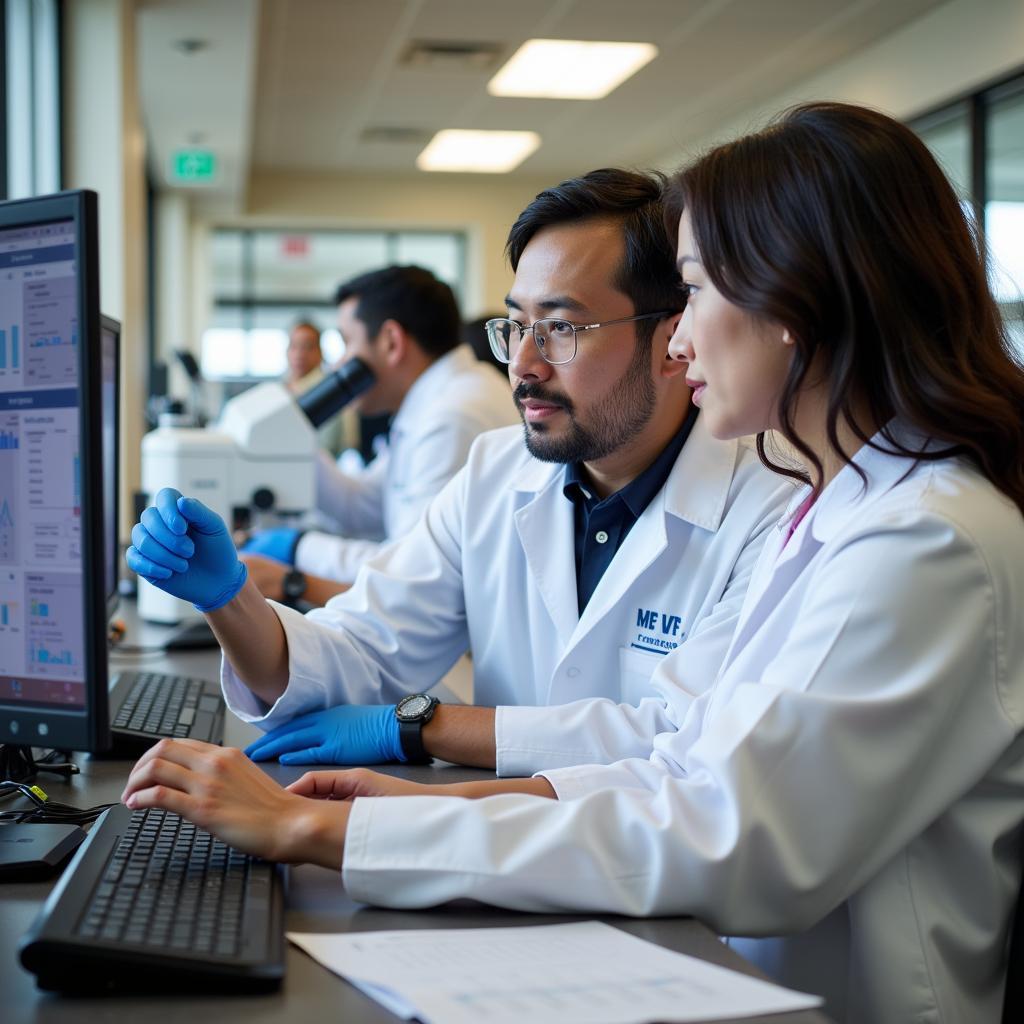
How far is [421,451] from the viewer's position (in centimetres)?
306

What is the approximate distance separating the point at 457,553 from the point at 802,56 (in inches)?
195

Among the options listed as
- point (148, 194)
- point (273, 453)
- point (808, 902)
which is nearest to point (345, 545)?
point (273, 453)

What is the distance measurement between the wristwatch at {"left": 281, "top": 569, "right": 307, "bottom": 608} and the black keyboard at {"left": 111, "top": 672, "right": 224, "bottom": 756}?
0.65m

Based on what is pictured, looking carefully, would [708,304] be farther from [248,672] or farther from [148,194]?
[148,194]

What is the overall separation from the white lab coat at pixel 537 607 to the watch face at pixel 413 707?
0.34 feet

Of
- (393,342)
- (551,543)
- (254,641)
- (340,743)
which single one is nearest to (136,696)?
(254,641)

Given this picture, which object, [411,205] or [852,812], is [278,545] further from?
[411,205]

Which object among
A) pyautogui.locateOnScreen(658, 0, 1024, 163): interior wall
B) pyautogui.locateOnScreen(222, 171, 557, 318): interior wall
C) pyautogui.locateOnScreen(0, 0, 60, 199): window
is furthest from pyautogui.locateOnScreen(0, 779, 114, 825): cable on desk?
pyautogui.locateOnScreen(222, 171, 557, 318): interior wall

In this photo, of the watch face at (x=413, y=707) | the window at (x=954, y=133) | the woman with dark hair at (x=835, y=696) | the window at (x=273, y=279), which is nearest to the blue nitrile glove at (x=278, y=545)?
the watch face at (x=413, y=707)

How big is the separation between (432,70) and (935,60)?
2.44 m

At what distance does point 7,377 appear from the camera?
3.22 ft

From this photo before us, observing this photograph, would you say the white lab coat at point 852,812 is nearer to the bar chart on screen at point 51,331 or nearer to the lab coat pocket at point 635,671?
the bar chart on screen at point 51,331

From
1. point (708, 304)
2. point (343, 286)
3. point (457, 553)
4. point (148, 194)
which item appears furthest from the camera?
point (148, 194)

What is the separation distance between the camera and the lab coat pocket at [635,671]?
1.52 m
